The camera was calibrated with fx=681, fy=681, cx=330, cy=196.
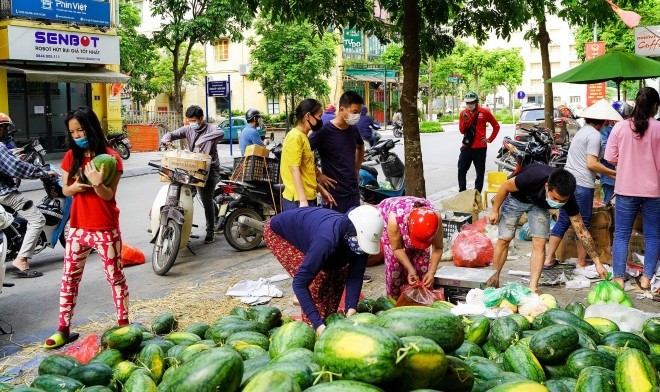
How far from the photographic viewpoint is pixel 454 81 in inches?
2215

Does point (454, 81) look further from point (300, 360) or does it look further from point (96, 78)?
point (300, 360)

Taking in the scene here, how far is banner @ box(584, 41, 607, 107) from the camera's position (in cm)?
1861

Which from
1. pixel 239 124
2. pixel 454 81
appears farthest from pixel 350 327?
pixel 454 81

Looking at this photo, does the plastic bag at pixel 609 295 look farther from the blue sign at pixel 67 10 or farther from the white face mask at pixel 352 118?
the blue sign at pixel 67 10

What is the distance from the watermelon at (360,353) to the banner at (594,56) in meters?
17.2

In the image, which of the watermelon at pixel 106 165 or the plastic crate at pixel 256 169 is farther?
the plastic crate at pixel 256 169

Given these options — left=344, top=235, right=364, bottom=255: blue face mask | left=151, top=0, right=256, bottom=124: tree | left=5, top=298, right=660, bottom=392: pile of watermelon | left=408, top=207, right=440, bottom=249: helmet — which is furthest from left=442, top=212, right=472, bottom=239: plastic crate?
left=151, top=0, right=256, bottom=124: tree

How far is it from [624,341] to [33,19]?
20747mm

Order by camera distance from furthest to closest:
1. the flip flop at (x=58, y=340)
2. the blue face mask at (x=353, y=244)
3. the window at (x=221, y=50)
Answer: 1. the window at (x=221, y=50)
2. the flip flop at (x=58, y=340)
3. the blue face mask at (x=353, y=244)

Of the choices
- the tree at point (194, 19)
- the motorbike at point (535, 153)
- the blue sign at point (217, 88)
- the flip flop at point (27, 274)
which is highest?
the tree at point (194, 19)

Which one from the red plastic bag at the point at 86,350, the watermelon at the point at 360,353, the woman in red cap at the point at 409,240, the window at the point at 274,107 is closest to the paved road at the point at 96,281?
the red plastic bag at the point at 86,350

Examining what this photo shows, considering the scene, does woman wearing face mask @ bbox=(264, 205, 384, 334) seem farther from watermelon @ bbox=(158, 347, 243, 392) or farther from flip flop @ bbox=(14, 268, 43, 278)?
flip flop @ bbox=(14, 268, 43, 278)

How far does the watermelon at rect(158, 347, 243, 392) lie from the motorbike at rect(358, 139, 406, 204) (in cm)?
750

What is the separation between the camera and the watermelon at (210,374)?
2.41 meters
